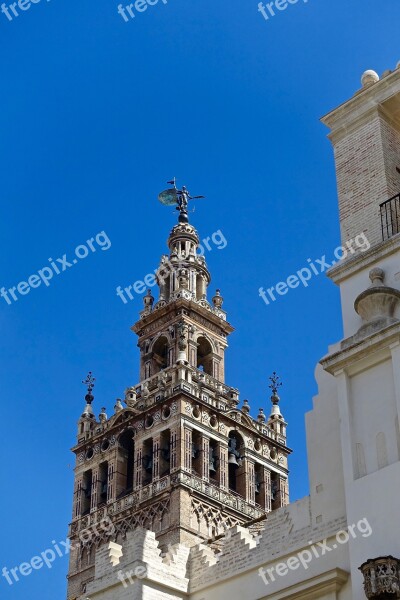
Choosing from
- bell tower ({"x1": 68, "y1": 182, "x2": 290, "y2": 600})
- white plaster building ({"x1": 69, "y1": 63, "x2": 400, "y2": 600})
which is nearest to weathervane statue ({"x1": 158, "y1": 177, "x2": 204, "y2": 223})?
bell tower ({"x1": 68, "y1": 182, "x2": 290, "y2": 600})

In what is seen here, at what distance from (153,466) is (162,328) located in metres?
9.43

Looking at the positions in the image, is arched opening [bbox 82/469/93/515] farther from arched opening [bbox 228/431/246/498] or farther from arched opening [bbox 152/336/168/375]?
arched opening [bbox 228/431/246/498]

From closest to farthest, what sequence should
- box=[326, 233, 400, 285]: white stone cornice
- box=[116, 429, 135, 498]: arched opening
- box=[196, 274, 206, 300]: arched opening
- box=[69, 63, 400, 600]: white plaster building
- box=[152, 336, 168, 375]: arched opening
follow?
box=[69, 63, 400, 600]: white plaster building
box=[326, 233, 400, 285]: white stone cornice
box=[116, 429, 135, 498]: arched opening
box=[152, 336, 168, 375]: arched opening
box=[196, 274, 206, 300]: arched opening

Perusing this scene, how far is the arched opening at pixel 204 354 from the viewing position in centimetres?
7481

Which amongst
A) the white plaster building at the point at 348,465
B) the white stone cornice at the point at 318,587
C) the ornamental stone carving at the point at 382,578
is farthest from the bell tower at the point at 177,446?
the ornamental stone carving at the point at 382,578

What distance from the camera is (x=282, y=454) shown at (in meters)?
74.5

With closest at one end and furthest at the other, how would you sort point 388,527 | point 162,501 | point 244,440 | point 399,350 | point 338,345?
point 388,527
point 399,350
point 338,345
point 162,501
point 244,440

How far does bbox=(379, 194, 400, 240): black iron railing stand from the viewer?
74.4 feet

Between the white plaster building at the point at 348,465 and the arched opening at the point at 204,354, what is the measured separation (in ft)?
162

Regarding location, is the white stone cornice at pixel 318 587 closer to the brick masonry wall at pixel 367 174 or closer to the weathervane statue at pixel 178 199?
the brick masonry wall at pixel 367 174

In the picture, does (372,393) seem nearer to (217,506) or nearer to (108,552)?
(108,552)

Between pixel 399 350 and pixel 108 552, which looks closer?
pixel 399 350

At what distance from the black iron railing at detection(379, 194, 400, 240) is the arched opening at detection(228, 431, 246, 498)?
48797mm

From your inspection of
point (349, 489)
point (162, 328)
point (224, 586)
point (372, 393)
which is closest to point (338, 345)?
point (372, 393)
